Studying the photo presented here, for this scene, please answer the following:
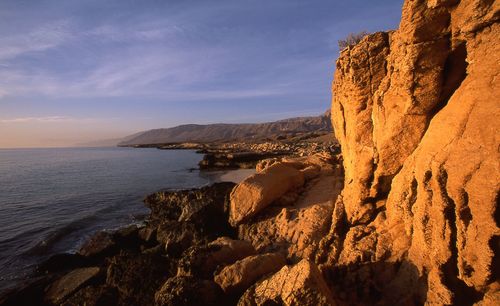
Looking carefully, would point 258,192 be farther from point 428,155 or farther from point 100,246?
point 100,246

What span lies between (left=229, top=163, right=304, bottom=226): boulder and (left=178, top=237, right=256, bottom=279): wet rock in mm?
2647

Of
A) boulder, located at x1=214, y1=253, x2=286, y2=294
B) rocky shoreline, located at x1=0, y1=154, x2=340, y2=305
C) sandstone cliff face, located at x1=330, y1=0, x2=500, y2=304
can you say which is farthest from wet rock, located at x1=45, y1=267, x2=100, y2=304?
sandstone cliff face, located at x1=330, y1=0, x2=500, y2=304

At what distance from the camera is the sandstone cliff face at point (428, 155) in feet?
15.4

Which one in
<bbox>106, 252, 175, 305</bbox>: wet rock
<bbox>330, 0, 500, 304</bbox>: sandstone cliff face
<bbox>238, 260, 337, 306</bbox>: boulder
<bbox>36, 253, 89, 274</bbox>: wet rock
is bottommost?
<bbox>36, 253, 89, 274</bbox>: wet rock

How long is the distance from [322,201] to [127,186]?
902 inches

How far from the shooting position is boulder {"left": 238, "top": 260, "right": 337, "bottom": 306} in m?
5.12

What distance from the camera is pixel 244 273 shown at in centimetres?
647

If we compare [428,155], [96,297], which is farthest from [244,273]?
[428,155]

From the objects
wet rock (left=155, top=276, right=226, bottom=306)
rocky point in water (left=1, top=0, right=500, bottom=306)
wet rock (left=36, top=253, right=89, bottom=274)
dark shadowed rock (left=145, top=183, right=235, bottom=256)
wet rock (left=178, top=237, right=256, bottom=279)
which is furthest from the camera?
wet rock (left=36, top=253, right=89, bottom=274)

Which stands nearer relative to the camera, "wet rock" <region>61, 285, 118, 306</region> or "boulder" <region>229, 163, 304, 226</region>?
"wet rock" <region>61, 285, 118, 306</region>

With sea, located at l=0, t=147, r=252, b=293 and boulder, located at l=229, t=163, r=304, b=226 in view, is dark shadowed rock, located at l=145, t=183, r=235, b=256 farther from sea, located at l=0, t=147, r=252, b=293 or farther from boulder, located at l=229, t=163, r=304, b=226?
sea, located at l=0, t=147, r=252, b=293

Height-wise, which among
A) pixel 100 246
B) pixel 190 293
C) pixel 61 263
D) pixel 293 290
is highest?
pixel 293 290

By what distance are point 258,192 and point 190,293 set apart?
5.14 m

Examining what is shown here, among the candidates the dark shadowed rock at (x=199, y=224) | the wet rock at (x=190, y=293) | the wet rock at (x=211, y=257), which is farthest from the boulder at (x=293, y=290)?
the dark shadowed rock at (x=199, y=224)
